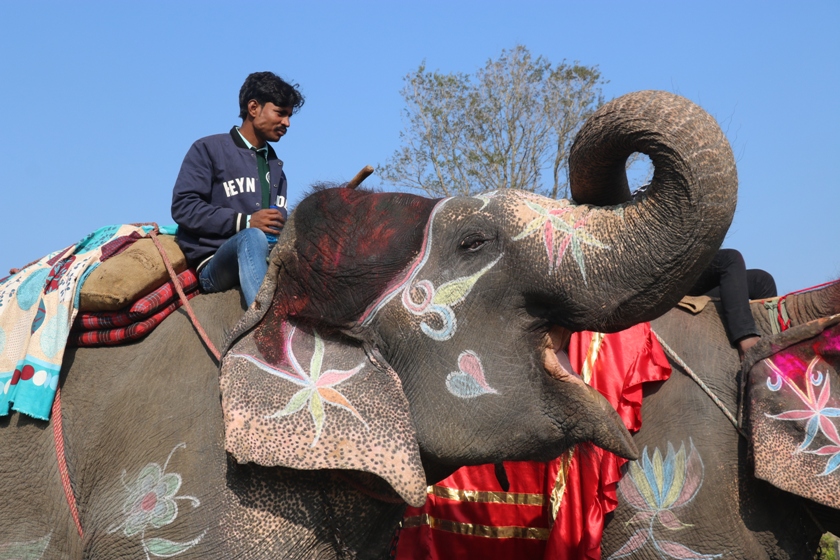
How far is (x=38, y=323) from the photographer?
2.85 meters

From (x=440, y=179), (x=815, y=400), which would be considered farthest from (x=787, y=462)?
(x=440, y=179)

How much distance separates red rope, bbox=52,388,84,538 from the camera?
258 centimetres

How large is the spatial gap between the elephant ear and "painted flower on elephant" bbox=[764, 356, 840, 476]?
1899 mm

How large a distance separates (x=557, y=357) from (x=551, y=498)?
1446 mm

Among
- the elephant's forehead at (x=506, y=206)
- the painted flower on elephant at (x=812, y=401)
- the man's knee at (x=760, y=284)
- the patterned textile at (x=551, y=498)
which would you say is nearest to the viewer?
the elephant's forehead at (x=506, y=206)

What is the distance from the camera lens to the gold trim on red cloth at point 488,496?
160 inches

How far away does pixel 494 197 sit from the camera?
2.63 meters

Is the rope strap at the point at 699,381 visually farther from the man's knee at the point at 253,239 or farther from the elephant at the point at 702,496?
the man's knee at the point at 253,239

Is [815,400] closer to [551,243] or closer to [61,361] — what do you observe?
[551,243]

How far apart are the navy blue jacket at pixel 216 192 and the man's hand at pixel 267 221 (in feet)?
0.20

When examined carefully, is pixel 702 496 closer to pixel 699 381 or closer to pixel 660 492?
pixel 660 492

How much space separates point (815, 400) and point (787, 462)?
0.29 metres

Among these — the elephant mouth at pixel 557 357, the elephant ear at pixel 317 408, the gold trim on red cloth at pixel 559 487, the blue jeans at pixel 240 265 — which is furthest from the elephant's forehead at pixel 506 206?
the gold trim on red cloth at pixel 559 487

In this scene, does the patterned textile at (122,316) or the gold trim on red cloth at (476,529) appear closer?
the patterned textile at (122,316)
